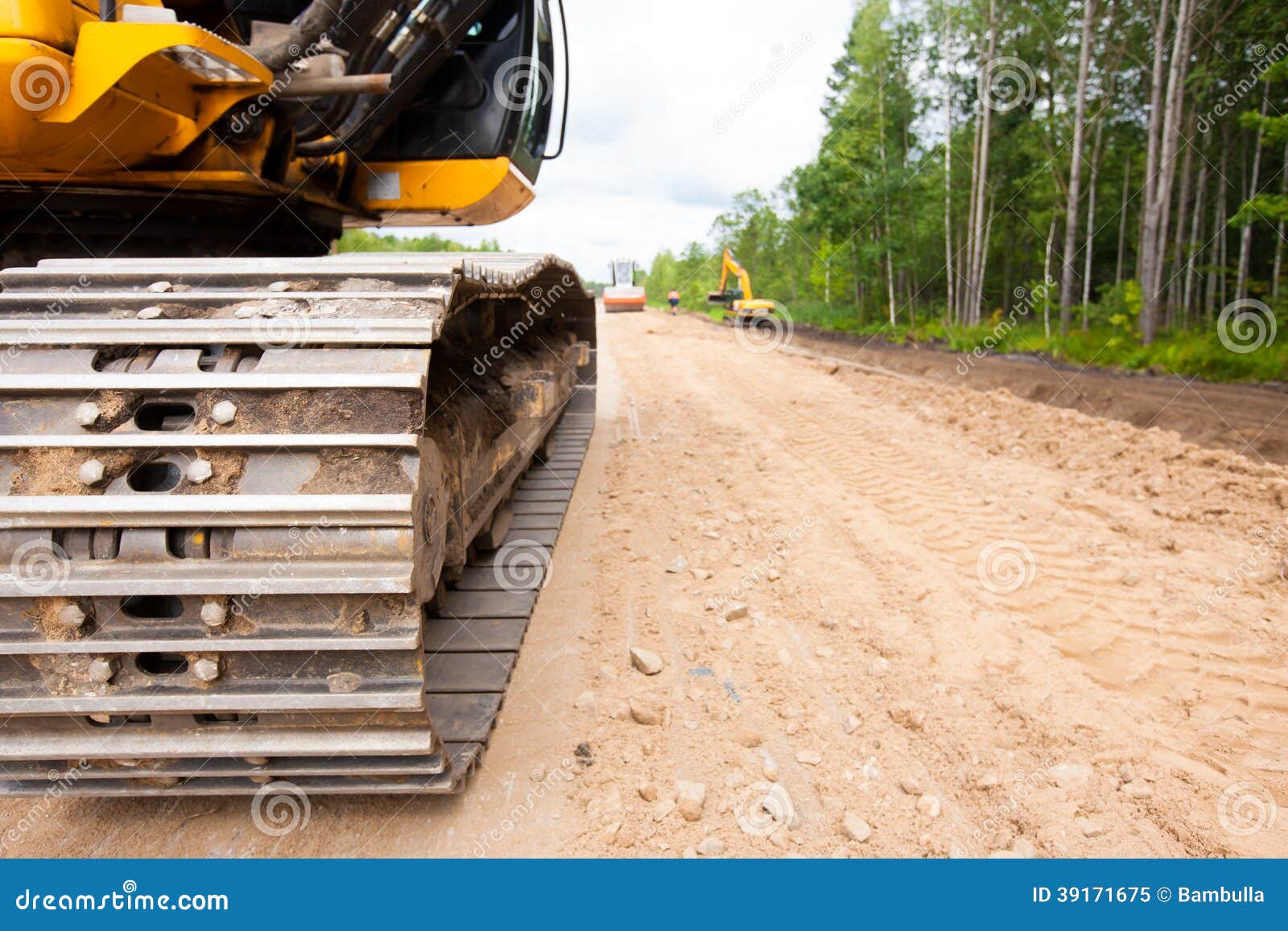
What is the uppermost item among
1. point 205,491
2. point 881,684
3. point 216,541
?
point 205,491

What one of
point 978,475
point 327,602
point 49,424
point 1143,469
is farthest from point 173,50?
point 1143,469

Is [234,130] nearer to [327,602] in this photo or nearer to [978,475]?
[327,602]

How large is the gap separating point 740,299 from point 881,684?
23.3m

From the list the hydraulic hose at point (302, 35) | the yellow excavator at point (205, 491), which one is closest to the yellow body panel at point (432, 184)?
the hydraulic hose at point (302, 35)

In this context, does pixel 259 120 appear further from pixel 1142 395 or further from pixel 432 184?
pixel 1142 395

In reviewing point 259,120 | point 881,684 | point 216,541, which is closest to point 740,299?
point 259,120

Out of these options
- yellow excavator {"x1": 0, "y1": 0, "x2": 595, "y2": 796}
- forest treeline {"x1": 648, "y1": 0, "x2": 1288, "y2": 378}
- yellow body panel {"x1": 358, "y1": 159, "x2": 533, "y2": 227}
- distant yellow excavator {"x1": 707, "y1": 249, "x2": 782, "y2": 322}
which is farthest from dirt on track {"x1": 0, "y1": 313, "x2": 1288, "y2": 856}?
distant yellow excavator {"x1": 707, "y1": 249, "x2": 782, "y2": 322}

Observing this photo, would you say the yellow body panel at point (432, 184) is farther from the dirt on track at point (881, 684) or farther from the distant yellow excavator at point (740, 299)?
the distant yellow excavator at point (740, 299)

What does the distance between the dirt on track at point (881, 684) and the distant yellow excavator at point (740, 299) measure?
56.5 ft

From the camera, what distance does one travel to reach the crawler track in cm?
164

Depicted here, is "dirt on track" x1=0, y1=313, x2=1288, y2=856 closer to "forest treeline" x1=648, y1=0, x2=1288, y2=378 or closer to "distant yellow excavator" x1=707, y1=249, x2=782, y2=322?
"forest treeline" x1=648, y1=0, x2=1288, y2=378

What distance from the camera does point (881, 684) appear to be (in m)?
2.76

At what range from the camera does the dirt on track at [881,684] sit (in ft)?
6.70

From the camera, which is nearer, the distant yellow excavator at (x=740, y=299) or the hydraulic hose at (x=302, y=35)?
the hydraulic hose at (x=302, y=35)
